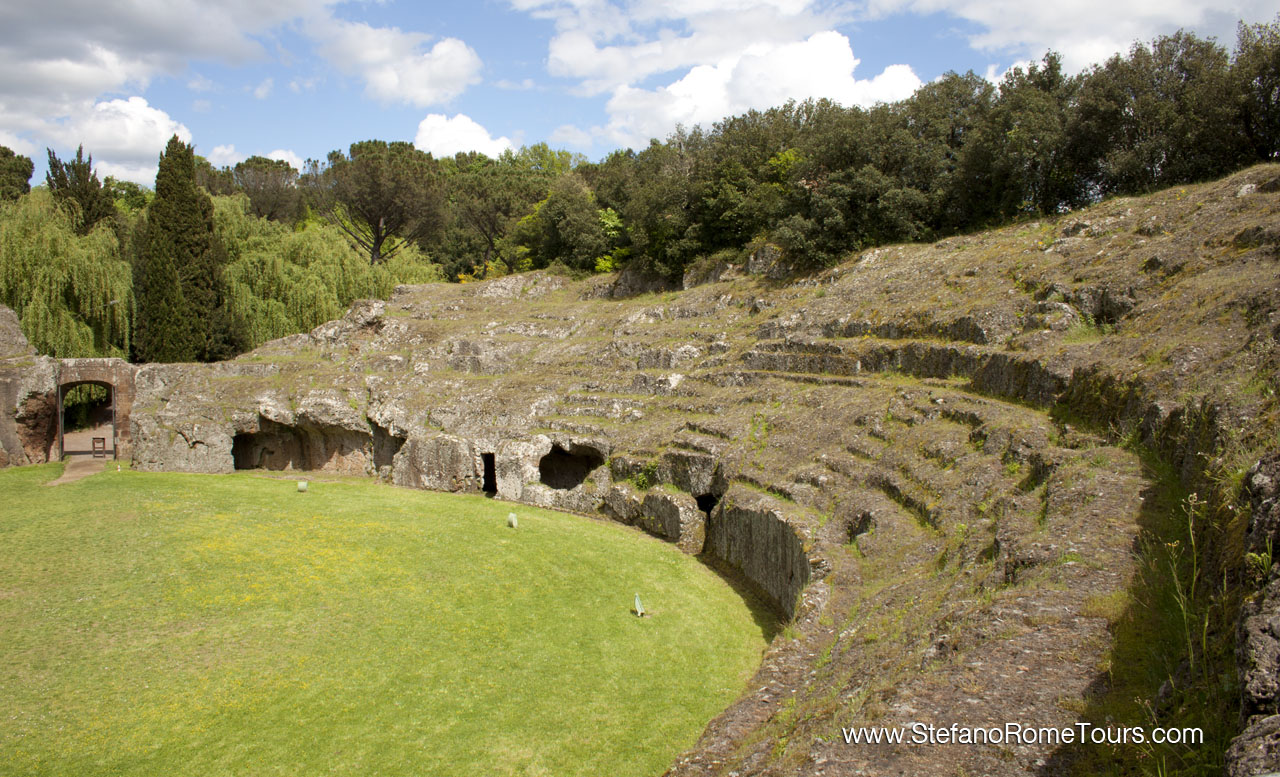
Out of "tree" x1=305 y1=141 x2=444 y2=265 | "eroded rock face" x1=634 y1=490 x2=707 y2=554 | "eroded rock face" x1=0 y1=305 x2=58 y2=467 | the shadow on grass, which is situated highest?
"tree" x1=305 y1=141 x2=444 y2=265

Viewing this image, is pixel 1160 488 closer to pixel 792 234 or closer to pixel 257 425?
pixel 792 234

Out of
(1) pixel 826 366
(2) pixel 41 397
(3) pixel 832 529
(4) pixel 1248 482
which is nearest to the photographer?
(4) pixel 1248 482

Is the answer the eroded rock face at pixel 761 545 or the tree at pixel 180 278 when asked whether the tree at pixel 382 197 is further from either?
the eroded rock face at pixel 761 545

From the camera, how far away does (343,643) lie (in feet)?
36.4

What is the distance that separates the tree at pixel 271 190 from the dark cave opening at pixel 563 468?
33.7 metres

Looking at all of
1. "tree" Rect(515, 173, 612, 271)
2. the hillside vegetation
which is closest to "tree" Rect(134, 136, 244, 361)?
the hillside vegetation

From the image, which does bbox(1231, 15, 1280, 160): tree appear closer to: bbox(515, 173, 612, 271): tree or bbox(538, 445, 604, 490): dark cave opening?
bbox(538, 445, 604, 490): dark cave opening

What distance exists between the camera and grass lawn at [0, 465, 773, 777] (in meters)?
8.69

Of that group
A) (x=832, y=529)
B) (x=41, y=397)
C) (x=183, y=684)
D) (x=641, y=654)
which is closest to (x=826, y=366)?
(x=832, y=529)

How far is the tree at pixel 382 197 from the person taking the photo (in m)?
42.7

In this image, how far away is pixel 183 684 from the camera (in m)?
9.77

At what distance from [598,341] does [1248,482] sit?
2274cm

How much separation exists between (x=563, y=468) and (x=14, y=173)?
4665 cm

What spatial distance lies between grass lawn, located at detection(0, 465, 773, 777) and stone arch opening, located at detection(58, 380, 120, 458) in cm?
826
